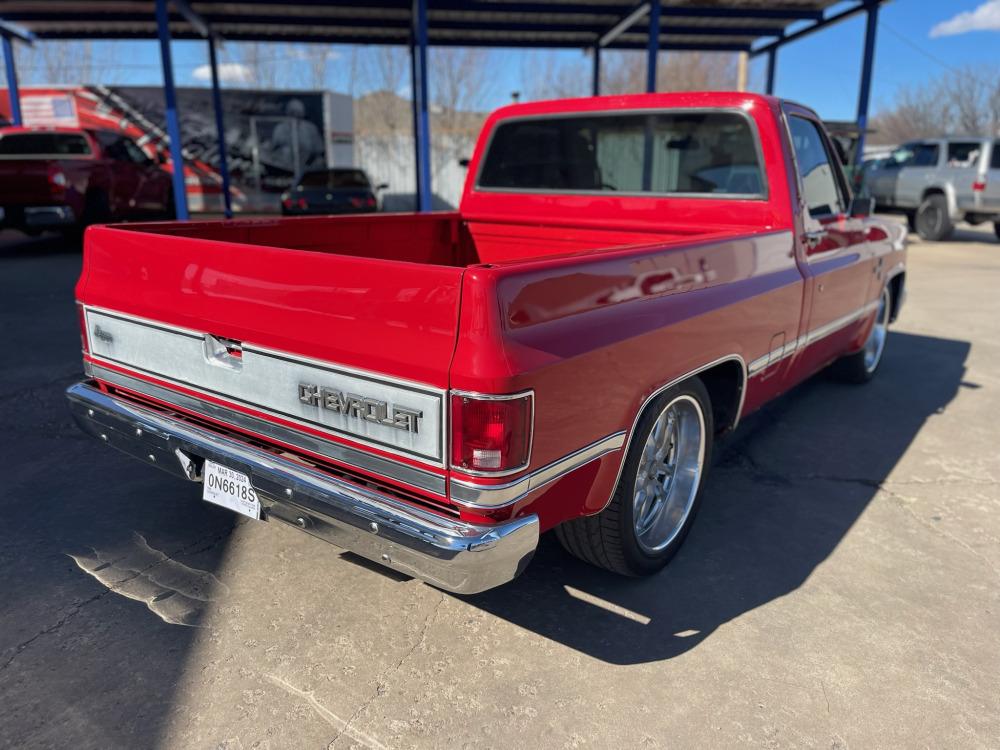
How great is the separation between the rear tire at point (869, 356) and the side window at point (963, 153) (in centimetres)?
1217

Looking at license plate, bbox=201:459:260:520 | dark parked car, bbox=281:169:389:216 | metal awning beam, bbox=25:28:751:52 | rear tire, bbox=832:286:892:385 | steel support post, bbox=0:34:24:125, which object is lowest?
rear tire, bbox=832:286:892:385

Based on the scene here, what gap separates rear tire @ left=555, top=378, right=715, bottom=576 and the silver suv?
50.5 ft

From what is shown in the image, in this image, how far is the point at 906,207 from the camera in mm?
16797

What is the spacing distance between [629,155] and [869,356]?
287 cm

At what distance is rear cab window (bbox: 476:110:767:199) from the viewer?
370 centimetres

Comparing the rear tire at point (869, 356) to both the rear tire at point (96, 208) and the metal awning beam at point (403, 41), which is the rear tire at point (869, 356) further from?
the metal awning beam at point (403, 41)

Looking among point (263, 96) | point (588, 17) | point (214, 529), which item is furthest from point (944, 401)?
point (263, 96)

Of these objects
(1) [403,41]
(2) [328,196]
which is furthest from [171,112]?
(1) [403,41]

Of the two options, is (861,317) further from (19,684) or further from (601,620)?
(19,684)

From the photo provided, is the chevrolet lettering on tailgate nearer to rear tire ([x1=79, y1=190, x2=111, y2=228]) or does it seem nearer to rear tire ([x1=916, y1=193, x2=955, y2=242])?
rear tire ([x1=79, y1=190, x2=111, y2=228])

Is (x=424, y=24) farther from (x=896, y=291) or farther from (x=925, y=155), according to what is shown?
(x=925, y=155)

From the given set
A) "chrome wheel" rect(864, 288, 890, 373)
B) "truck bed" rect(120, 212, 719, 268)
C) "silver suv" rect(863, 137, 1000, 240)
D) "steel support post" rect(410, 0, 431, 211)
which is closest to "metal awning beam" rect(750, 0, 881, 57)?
"silver suv" rect(863, 137, 1000, 240)

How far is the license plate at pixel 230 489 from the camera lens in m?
2.46

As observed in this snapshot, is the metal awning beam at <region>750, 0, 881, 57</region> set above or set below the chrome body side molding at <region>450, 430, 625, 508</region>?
above
